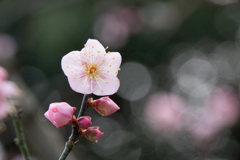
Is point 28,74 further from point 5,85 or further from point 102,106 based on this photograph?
point 102,106

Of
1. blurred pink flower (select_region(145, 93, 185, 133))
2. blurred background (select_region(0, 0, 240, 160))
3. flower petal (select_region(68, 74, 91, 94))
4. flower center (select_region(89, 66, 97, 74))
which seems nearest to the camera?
flower petal (select_region(68, 74, 91, 94))

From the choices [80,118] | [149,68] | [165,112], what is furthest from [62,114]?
[149,68]

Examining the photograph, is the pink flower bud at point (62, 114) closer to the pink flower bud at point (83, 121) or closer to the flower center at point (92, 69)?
the pink flower bud at point (83, 121)

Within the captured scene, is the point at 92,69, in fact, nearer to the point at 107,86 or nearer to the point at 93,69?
the point at 93,69

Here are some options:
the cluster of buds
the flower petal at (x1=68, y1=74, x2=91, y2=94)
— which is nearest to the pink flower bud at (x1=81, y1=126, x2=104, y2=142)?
the cluster of buds

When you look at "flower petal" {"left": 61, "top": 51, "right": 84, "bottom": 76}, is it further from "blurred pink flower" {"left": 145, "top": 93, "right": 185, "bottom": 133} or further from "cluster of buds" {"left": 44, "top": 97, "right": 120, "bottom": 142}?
"blurred pink flower" {"left": 145, "top": 93, "right": 185, "bottom": 133}

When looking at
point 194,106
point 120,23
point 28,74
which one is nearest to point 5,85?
point 28,74
